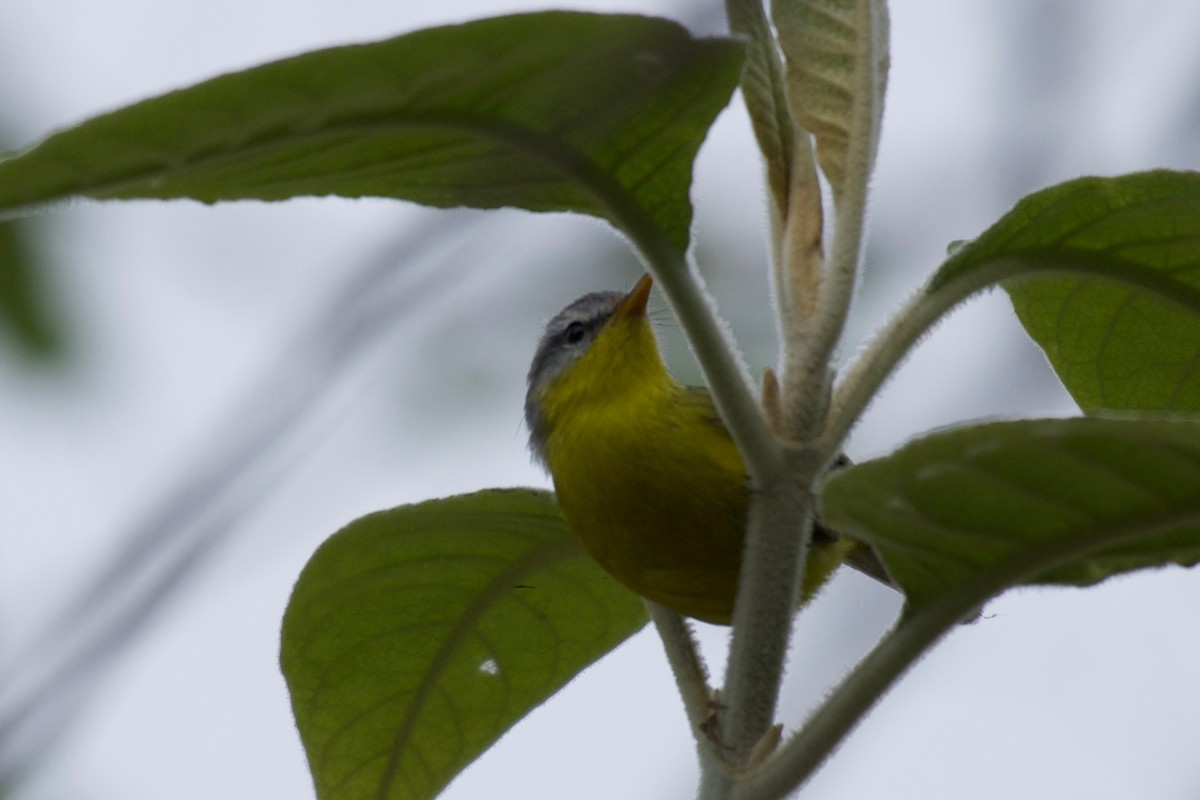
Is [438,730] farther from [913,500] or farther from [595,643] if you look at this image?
[913,500]

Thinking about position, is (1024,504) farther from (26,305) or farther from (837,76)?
(26,305)

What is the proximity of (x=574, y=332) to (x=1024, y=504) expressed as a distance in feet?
9.18

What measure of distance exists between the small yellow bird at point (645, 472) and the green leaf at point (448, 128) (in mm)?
695

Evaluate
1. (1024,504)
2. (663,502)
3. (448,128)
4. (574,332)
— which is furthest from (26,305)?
(574,332)

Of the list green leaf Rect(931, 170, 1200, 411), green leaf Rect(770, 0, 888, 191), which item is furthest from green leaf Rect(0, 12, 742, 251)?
green leaf Rect(931, 170, 1200, 411)

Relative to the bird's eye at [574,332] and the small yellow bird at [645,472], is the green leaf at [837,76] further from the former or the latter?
the bird's eye at [574,332]

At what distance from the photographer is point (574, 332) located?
14.0 ft

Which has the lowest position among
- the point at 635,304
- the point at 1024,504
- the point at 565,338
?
the point at 565,338

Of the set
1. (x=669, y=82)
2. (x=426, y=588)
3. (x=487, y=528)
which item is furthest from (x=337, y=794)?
(x=669, y=82)

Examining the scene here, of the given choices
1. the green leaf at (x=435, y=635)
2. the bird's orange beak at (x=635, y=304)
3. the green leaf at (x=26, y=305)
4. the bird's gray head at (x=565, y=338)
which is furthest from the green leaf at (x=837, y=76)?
the bird's gray head at (x=565, y=338)

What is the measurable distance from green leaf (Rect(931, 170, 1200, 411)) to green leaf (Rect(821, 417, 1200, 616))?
328 mm

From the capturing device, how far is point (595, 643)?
7.13ft

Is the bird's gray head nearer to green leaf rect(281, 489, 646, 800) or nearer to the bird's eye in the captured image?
the bird's eye

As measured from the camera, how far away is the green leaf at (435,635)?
205 cm
